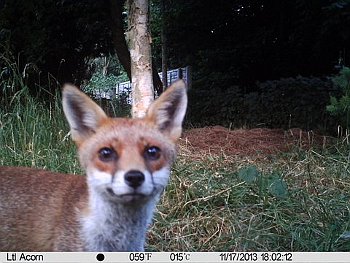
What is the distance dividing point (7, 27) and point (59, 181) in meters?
4.21

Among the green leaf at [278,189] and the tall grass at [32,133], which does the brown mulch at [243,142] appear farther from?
the green leaf at [278,189]

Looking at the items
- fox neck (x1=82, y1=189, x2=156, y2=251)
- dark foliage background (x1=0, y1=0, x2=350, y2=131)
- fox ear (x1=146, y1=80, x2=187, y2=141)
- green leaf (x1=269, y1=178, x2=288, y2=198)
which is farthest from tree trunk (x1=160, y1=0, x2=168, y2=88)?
fox neck (x1=82, y1=189, x2=156, y2=251)

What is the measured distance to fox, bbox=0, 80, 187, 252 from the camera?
1.42 m

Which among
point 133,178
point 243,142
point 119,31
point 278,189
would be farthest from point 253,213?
point 119,31

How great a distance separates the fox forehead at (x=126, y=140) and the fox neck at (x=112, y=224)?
14 centimetres

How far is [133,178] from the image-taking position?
51.8 inches

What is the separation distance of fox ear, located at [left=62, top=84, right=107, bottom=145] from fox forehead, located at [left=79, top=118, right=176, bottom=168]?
0.03 meters

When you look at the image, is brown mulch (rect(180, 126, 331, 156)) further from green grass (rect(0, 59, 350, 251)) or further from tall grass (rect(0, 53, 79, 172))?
tall grass (rect(0, 53, 79, 172))

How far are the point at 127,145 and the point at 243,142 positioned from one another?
2435 millimetres

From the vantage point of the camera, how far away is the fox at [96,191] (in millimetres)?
1418

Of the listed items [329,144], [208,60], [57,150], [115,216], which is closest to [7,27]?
[208,60]

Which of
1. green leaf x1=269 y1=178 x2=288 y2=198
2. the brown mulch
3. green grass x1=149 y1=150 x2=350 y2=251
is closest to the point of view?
green grass x1=149 y1=150 x2=350 y2=251

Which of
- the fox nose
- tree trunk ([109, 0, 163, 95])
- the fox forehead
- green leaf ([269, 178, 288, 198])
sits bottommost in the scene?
green leaf ([269, 178, 288, 198])

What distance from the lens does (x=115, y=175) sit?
4.42ft
